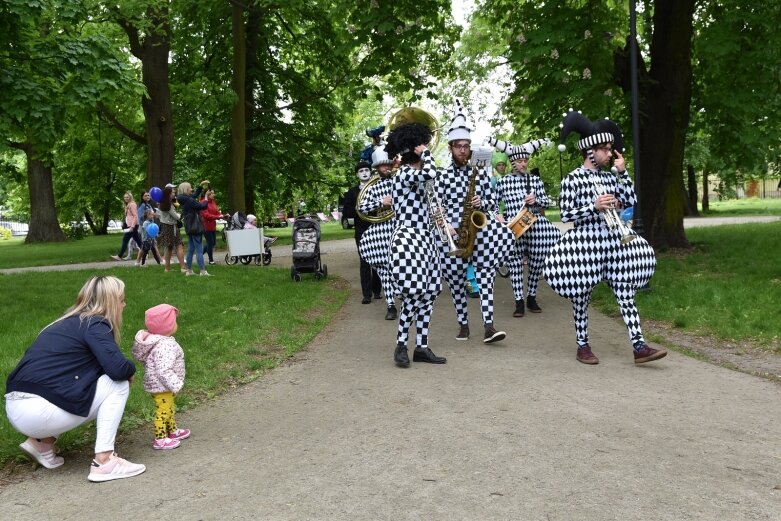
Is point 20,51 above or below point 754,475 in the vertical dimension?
above

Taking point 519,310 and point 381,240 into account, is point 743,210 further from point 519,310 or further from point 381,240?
point 381,240

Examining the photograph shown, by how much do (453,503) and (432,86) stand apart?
14.4 metres

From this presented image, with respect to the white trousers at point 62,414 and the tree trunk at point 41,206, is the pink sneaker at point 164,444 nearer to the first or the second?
the white trousers at point 62,414

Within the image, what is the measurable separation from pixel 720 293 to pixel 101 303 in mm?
8728

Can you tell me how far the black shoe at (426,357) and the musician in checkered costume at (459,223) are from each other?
0.99 m

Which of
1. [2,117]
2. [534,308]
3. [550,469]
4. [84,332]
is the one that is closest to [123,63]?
[2,117]

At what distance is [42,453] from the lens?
457 centimetres

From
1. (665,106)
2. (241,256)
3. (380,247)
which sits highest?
(665,106)

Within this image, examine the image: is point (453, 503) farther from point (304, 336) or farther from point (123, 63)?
point (123, 63)

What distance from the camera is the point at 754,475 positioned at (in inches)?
162

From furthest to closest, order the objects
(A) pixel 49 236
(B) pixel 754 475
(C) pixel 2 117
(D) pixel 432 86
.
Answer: (A) pixel 49 236 → (D) pixel 432 86 → (C) pixel 2 117 → (B) pixel 754 475

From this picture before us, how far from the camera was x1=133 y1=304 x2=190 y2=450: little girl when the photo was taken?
487 centimetres

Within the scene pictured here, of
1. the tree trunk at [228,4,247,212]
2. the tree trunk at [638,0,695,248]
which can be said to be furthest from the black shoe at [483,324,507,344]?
the tree trunk at [228,4,247,212]

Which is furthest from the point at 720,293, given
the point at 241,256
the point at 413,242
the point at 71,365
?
the point at 241,256
